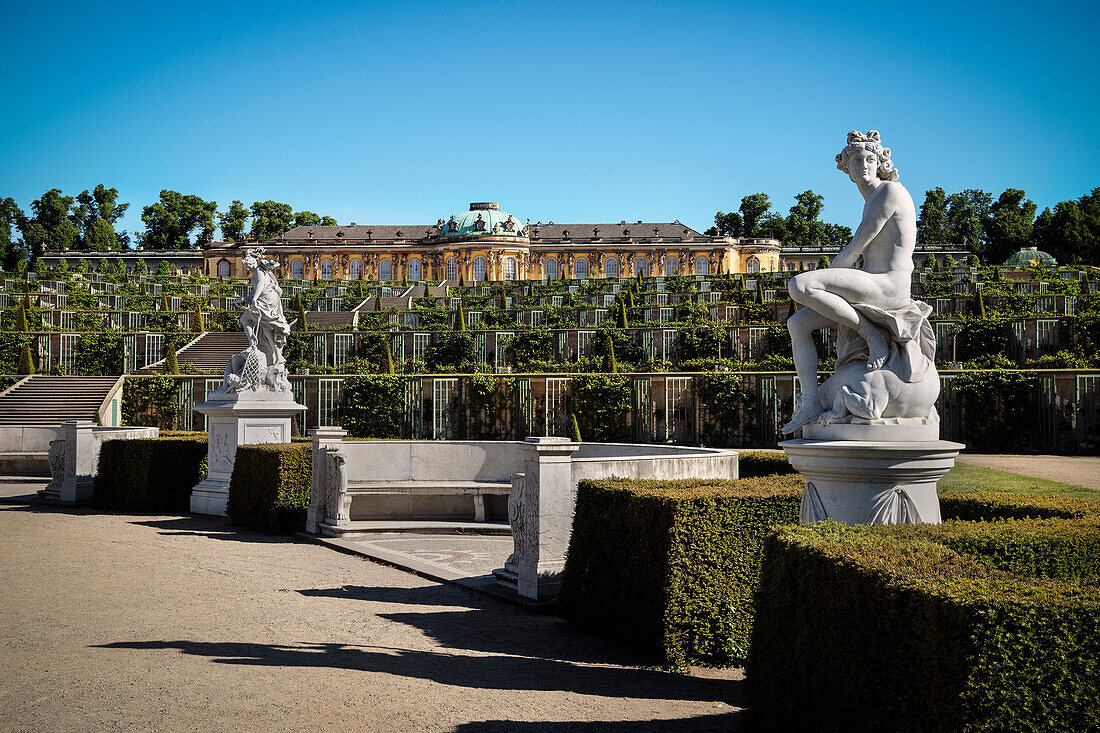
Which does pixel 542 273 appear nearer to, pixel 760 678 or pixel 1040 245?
pixel 1040 245

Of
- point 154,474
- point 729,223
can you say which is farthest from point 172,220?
point 154,474

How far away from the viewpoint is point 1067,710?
10.0 ft

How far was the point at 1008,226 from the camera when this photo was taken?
272ft

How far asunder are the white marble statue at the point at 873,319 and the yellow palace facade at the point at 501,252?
296ft

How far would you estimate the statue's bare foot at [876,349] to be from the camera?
5297 millimetres

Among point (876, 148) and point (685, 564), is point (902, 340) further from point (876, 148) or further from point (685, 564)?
point (685, 564)

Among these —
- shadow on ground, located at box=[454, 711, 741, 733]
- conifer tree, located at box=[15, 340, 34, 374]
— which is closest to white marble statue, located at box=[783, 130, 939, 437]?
shadow on ground, located at box=[454, 711, 741, 733]

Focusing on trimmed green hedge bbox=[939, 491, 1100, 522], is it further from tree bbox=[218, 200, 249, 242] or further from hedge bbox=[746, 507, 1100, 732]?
tree bbox=[218, 200, 249, 242]

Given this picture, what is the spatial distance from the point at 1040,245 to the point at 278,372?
79678 mm

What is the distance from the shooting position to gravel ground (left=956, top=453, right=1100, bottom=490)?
615 inches

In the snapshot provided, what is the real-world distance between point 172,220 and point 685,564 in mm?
109039

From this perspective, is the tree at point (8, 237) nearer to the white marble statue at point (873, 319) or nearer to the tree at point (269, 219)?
the tree at point (269, 219)

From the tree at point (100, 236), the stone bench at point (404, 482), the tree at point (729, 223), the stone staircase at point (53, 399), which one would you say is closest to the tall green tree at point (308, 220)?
the tree at point (100, 236)

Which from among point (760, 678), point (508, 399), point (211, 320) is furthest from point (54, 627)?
point (211, 320)
